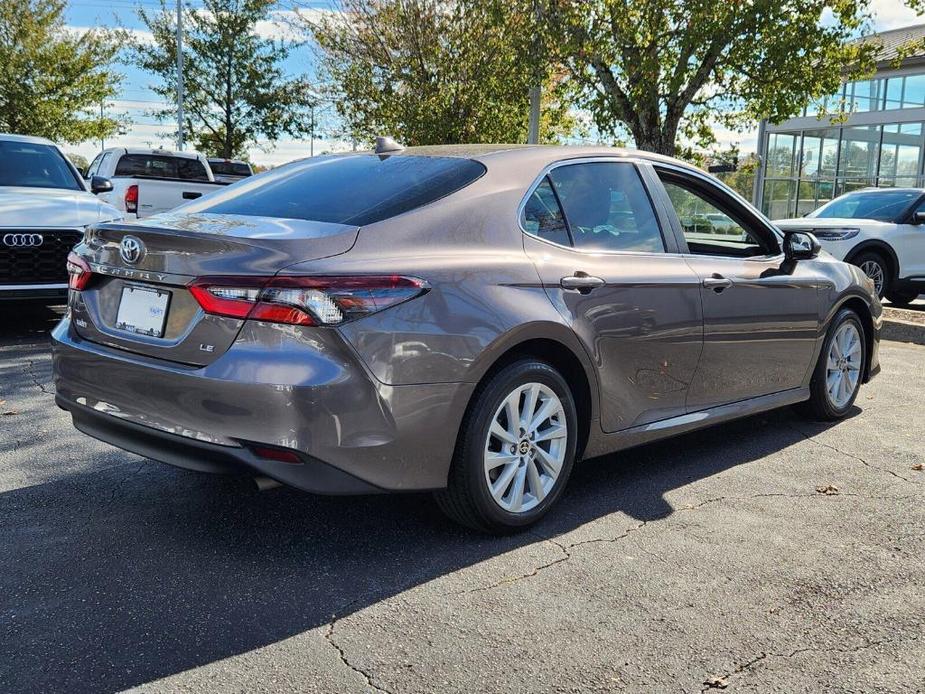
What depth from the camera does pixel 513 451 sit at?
366 cm

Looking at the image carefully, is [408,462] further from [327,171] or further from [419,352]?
[327,171]

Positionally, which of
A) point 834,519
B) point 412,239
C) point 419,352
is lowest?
point 834,519

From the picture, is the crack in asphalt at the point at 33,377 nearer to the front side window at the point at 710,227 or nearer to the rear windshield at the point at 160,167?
the front side window at the point at 710,227

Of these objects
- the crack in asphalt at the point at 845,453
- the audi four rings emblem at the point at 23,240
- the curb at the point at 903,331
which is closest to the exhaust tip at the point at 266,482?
the crack in asphalt at the point at 845,453

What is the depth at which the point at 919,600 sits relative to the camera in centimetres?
326

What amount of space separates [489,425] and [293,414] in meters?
0.80

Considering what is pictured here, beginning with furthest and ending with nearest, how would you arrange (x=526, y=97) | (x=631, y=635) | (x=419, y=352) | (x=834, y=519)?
(x=526, y=97), (x=834, y=519), (x=419, y=352), (x=631, y=635)

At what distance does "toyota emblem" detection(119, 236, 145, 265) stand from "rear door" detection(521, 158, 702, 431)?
148cm

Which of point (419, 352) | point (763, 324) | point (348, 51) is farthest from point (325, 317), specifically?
point (348, 51)

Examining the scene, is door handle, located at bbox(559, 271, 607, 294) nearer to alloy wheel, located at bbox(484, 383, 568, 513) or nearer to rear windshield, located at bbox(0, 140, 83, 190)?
alloy wheel, located at bbox(484, 383, 568, 513)

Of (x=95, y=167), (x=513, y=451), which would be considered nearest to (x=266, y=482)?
(x=513, y=451)

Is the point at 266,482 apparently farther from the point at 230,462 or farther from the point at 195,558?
the point at 195,558

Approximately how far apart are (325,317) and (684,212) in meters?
2.34

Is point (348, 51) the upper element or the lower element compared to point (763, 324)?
upper
